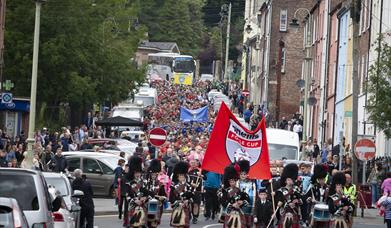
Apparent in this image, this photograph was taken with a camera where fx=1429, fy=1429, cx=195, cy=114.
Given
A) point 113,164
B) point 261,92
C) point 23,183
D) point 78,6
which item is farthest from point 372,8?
point 261,92

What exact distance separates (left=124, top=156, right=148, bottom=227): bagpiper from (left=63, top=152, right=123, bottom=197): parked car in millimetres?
12922

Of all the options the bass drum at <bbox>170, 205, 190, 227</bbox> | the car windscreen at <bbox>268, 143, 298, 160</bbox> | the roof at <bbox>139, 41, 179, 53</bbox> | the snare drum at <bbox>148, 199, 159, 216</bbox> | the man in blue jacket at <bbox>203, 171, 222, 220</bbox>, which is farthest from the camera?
the roof at <bbox>139, 41, 179, 53</bbox>

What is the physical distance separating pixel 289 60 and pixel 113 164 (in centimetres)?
5681

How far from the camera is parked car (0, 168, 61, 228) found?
19.5 m

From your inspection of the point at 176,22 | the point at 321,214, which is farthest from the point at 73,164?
the point at 176,22

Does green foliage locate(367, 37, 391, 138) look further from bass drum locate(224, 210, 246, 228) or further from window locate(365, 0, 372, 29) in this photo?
window locate(365, 0, 372, 29)

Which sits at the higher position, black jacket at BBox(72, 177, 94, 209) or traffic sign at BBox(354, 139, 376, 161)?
traffic sign at BBox(354, 139, 376, 161)

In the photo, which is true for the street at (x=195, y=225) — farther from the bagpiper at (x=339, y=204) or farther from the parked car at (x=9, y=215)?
the parked car at (x=9, y=215)

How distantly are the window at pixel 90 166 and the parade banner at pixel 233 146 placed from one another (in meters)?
11.5

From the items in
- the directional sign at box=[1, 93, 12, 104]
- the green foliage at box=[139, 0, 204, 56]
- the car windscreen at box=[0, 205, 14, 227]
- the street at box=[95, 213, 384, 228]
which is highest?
the green foliage at box=[139, 0, 204, 56]

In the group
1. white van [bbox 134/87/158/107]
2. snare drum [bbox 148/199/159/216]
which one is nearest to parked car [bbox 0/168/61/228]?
snare drum [bbox 148/199/159/216]

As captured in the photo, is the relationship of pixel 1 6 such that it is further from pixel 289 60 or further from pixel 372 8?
pixel 289 60

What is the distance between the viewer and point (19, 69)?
2355 inches

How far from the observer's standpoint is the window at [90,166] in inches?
1750
